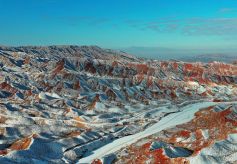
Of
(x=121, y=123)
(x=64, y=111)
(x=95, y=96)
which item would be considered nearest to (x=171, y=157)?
Result: (x=121, y=123)

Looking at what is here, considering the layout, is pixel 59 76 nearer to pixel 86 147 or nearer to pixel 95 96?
pixel 95 96

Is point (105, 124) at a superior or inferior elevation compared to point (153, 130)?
inferior

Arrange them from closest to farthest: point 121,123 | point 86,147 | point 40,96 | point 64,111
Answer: point 86,147 → point 121,123 → point 64,111 → point 40,96

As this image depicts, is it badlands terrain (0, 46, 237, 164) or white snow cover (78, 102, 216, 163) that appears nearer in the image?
badlands terrain (0, 46, 237, 164)

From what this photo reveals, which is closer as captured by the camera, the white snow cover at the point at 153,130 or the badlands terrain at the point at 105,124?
the badlands terrain at the point at 105,124

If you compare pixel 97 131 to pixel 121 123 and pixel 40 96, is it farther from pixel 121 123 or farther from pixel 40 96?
pixel 40 96

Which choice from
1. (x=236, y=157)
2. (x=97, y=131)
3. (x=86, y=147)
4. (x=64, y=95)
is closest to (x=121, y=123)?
(x=97, y=131)

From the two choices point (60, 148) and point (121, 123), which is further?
point (121, 123)

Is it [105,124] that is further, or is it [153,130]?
[105,124]

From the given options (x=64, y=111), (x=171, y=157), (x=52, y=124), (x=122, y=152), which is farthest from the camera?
(x=64, y=111)
